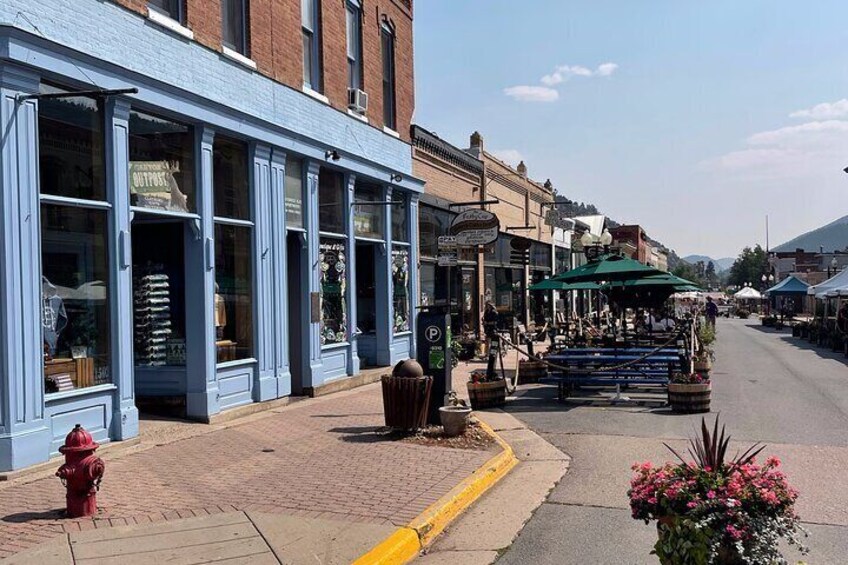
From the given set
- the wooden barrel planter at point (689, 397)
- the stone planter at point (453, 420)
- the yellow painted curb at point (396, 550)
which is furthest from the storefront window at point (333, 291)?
the yellow painted curb at point (396, 550)

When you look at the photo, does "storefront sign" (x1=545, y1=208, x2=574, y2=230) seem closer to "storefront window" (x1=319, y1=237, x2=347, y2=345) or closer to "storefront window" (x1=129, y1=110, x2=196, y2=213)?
"storefront window" (x1=319, y1=237, x2=347, y2=345)

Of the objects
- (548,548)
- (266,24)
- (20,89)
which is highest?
(266,24)

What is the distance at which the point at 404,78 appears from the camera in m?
18.7

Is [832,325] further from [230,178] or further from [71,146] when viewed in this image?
[71,146]

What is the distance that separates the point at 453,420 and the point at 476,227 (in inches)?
401

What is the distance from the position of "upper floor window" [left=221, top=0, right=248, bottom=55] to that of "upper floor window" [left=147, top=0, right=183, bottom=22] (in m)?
1.16

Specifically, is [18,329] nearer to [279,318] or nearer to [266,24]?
[279,318]

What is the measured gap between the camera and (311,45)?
14.4 m

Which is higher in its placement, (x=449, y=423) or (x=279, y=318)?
(x=279, y=318)

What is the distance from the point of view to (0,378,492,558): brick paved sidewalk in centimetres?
647

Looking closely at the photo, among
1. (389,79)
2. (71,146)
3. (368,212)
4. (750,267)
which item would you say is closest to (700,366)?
(368,212)

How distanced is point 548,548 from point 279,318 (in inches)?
296

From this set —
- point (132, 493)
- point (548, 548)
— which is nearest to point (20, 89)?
point (132, 493)

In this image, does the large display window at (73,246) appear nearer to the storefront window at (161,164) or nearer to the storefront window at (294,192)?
the storefront window at (161,164)
